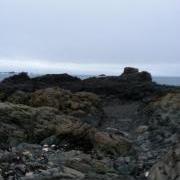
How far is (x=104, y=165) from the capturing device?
15406mm

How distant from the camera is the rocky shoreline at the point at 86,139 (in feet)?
45.3

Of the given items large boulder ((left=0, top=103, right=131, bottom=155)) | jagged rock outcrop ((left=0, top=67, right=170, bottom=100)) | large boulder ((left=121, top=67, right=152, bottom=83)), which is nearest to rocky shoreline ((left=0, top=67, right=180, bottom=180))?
large boulder ((left=0, top=103, right=131, bottom=155))

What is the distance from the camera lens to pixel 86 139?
1833 centimetres

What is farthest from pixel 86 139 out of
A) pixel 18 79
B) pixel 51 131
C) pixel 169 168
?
pixel 18 79

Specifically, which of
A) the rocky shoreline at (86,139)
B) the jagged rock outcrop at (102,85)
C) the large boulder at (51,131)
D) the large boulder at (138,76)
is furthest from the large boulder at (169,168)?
the large boulder at (138,76)

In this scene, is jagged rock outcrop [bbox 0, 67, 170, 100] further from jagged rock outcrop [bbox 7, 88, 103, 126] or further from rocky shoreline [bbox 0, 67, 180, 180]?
jagged rock outcrop [bbox 7, 88, 103, 126]

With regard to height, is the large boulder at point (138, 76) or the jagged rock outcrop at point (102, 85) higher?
the large boulder at point (138, 76)

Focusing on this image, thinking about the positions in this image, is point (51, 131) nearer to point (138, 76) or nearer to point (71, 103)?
point (71, 103)

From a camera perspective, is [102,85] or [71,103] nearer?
[71,103]

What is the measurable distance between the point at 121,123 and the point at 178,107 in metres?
3.35

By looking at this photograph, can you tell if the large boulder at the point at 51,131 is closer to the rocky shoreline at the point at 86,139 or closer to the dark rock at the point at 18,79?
the rocky shoreline at the point at 86,139

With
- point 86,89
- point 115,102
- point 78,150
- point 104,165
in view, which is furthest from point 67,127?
point 86,89

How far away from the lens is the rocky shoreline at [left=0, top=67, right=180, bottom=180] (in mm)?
13805

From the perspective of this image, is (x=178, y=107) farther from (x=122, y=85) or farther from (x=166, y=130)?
(x=122, y=85)
